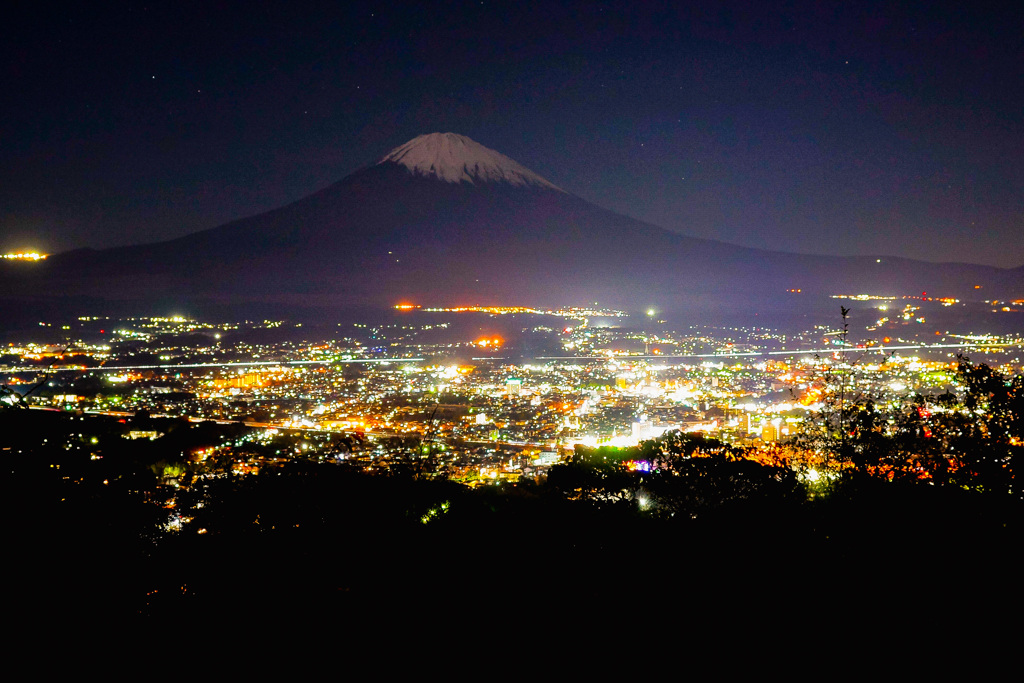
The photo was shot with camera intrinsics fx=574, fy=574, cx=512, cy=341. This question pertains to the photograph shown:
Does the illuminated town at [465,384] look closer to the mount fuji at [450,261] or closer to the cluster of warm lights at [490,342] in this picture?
the cluster of warm lights at [490,342]

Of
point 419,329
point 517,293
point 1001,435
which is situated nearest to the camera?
point 1001,435

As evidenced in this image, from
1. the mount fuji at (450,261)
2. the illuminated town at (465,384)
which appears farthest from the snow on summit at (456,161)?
the illuminated town at (465,384)

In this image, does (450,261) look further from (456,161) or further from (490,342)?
(490,342)

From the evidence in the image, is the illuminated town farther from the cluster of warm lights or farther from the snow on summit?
the snow on summit

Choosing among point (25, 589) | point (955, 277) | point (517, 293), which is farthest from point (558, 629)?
point (955, 277)

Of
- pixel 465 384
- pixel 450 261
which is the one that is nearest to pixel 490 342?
pixel 465 384

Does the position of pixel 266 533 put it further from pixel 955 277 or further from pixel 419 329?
pixel 955 277
